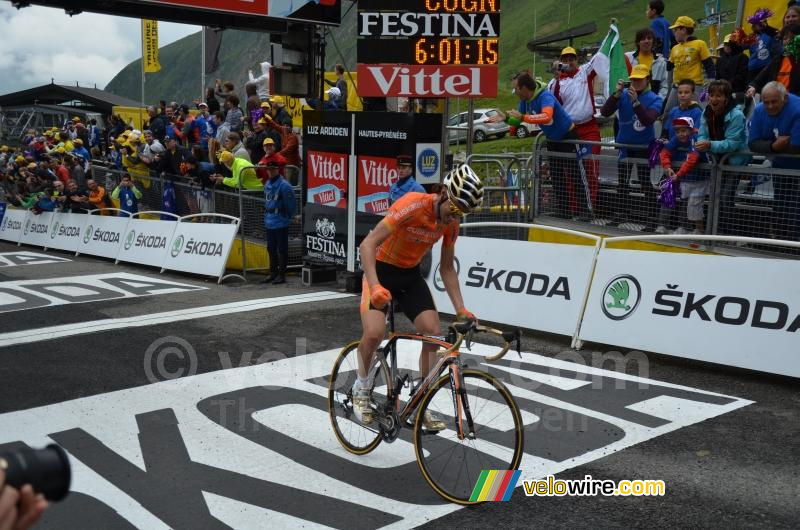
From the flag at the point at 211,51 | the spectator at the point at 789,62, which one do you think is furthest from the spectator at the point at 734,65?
the flag at the point at 211,51

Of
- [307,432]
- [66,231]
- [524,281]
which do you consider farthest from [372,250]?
[66,231]

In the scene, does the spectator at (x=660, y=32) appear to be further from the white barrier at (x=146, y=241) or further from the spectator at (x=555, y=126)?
the white barrier at (x=146, y=241)

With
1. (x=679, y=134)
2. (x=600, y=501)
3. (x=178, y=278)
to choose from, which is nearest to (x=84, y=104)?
(x=178, y=278)

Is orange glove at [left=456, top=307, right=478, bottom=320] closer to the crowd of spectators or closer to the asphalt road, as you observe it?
the asphalt road

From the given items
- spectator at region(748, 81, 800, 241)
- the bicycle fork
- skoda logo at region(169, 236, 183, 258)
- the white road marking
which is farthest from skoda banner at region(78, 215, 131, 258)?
the bicycle fork

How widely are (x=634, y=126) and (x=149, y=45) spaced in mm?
36959

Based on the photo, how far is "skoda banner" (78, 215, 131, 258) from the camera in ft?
58.2

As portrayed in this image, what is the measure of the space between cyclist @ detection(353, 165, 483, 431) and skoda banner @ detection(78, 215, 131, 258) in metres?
12.7

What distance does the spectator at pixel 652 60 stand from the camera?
42.5 feet

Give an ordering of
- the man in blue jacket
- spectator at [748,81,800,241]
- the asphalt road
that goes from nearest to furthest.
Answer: the asphalt road → spectator at [748,81,800,241] → the man in blue jacket

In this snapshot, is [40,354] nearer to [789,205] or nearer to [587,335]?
[587,335]

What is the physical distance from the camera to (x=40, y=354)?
938 cm

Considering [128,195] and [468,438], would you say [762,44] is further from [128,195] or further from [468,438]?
[128,195]

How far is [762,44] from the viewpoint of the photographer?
11.8 meters
